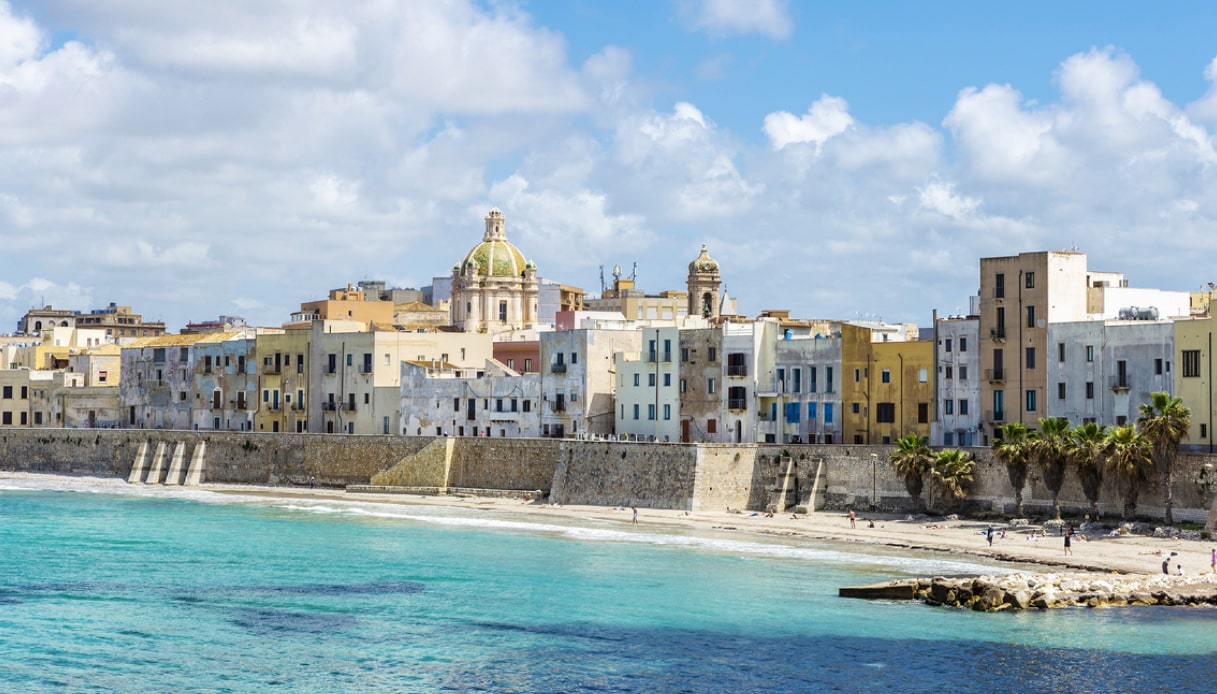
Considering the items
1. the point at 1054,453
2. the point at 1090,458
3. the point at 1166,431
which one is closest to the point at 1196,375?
the point at 1166,431

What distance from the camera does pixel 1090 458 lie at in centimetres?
6284

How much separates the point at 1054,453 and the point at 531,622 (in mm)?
24404

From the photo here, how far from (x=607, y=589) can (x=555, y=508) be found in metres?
23.4

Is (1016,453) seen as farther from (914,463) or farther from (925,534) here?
(914,463)

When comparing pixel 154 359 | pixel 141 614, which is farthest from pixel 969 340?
pixel 154 359

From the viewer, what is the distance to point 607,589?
55812 mm

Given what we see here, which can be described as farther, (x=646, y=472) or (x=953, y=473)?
(x=646, y=472)

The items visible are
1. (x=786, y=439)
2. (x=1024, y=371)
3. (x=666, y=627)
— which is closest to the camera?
(x=666, y=627)

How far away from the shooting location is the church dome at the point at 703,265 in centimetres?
12688

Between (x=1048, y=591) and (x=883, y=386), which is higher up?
(x=883, y=386)

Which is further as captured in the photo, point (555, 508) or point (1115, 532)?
point (555, 508)

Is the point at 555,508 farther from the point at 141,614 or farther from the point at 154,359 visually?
the point at 154,359

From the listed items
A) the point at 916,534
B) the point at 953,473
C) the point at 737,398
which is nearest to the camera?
the point at 916,534

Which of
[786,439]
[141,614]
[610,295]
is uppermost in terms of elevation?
[610,295]
